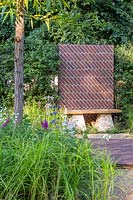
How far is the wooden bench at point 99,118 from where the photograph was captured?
271 inches

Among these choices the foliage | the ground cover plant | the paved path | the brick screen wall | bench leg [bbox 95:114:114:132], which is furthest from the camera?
the brick screen wall

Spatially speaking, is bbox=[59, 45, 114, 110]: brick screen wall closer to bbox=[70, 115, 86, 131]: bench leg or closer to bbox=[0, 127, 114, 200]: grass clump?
bbox=[70, 115, 86, 131]: bench leg

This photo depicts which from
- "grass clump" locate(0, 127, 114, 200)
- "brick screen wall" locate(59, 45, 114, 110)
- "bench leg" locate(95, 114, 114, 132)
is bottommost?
"bench leg" locate(95, 114, 114, 132)

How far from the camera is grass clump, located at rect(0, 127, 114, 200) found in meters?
2.17

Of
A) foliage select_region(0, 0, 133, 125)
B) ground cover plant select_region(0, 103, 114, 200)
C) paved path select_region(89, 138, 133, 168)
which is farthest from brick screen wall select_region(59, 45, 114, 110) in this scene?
ground cover plant select_region(0, 103, 114, 200)

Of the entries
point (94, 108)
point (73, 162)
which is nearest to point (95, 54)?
point (94, 108)

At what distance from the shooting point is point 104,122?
7.00m

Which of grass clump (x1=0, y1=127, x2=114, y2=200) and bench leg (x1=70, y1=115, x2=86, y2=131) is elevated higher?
grass clump (x1=0, y1=127, x2=114, y2=200)

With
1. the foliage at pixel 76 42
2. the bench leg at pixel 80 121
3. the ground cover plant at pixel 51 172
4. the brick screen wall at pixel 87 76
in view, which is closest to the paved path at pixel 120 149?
the ground cover plant at pixel 51 172

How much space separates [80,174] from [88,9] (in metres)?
7.34

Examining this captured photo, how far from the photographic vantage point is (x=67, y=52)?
7.17 m

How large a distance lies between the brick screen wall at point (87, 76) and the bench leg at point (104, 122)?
27 cm

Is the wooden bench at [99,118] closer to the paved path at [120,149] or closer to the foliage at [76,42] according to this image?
the foliage at [76,42]

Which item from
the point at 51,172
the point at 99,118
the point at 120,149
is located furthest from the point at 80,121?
the point at 51,172
